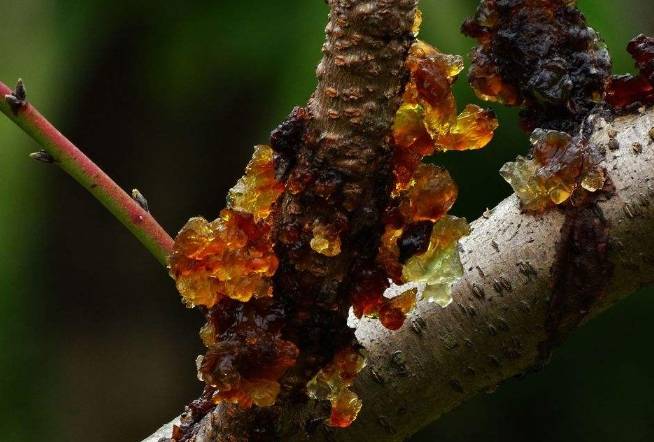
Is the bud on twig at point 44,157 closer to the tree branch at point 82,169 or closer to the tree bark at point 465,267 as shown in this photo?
the tree branch at point 82,169

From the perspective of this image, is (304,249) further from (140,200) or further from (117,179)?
(117,179)

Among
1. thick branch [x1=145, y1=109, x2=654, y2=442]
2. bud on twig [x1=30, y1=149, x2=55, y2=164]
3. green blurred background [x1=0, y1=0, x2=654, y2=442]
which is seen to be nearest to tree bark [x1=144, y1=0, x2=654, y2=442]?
thick branch [x1=145, y1=109, x2=654, y2=442]

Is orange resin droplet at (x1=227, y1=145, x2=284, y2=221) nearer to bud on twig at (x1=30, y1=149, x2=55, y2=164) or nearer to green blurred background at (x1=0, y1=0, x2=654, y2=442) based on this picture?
bud on twig at (x1=30, y1=149, x2=55, y2=164)

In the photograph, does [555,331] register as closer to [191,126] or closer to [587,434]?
[587,434]

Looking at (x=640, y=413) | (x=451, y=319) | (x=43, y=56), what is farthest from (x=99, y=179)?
(x=43, y=56)

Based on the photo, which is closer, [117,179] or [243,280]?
[243,280]

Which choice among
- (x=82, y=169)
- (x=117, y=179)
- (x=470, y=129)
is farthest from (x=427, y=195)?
(x=117, y=179)
